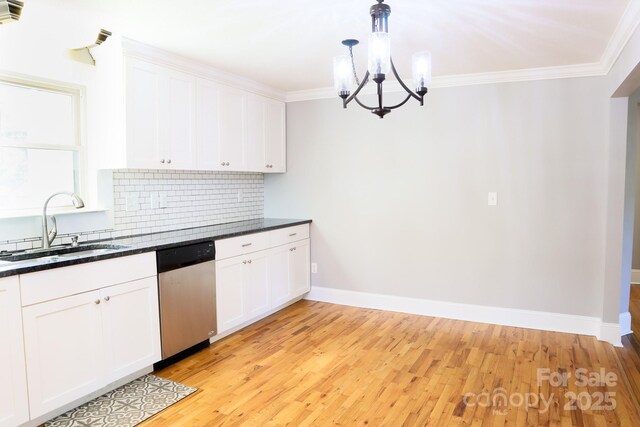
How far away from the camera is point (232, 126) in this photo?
402cm

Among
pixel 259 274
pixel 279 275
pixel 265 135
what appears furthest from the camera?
pixel 265 135

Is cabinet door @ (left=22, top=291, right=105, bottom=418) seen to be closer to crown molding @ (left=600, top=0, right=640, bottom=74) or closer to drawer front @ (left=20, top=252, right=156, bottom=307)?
drawer front @ (left=20, top=252, right=156, bottom=307)

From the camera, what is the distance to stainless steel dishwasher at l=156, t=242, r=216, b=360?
299 cm

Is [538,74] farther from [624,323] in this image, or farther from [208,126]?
[208,126]

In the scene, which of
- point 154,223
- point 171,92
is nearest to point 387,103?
point 171,92

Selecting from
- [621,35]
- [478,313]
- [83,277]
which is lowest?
[478,313]

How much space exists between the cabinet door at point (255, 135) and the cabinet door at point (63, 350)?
214 centimetres

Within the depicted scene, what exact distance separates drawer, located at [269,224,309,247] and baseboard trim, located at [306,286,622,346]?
2.16ft

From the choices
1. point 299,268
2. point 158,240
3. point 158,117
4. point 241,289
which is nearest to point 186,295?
point 158,240

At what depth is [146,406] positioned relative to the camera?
8.34ft

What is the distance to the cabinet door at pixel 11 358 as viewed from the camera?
208 centimetres

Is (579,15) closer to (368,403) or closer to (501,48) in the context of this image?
(501,48)

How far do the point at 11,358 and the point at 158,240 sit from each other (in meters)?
1.20

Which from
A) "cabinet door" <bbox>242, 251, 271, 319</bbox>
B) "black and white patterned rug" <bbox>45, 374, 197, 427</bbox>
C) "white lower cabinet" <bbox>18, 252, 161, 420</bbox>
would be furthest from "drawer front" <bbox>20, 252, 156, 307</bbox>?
"cabinet door" <bbox>242, 251, 271, 319</bbox>
